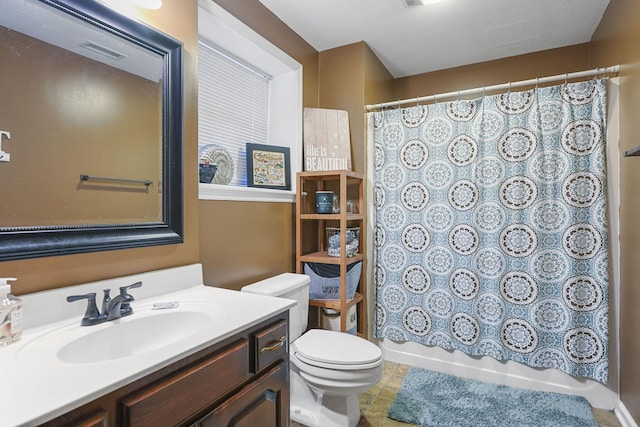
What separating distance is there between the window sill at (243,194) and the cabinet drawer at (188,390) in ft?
2.85

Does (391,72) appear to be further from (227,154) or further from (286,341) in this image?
(286,341)

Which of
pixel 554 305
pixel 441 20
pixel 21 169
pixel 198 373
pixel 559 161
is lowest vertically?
pixel 554 305

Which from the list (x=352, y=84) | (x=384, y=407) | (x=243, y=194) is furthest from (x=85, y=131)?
(x=384, y=407)

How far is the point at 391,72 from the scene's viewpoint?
3004 millimetres

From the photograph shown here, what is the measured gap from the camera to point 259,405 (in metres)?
1.08

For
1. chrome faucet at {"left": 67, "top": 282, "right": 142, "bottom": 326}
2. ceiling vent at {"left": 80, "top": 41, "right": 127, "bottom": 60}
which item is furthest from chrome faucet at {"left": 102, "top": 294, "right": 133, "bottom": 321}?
ceiling vent at {"left": 80, "top": 41, "right": 127, "bottom": 60}

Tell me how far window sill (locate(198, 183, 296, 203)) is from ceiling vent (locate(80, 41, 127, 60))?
592 millimetres

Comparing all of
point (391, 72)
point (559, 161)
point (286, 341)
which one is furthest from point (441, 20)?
point (286, 341)

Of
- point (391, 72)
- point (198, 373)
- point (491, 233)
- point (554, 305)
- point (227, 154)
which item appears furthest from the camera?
point (391, 72)

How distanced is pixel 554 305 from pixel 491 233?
55cm

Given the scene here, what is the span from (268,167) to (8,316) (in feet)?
4.90

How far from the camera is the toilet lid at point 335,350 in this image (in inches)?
62.1

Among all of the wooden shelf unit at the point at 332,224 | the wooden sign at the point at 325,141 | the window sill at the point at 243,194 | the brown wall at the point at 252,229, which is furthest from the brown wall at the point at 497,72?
the window sill at the point at 243,194

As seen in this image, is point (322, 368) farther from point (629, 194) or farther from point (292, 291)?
point (629, 194)
